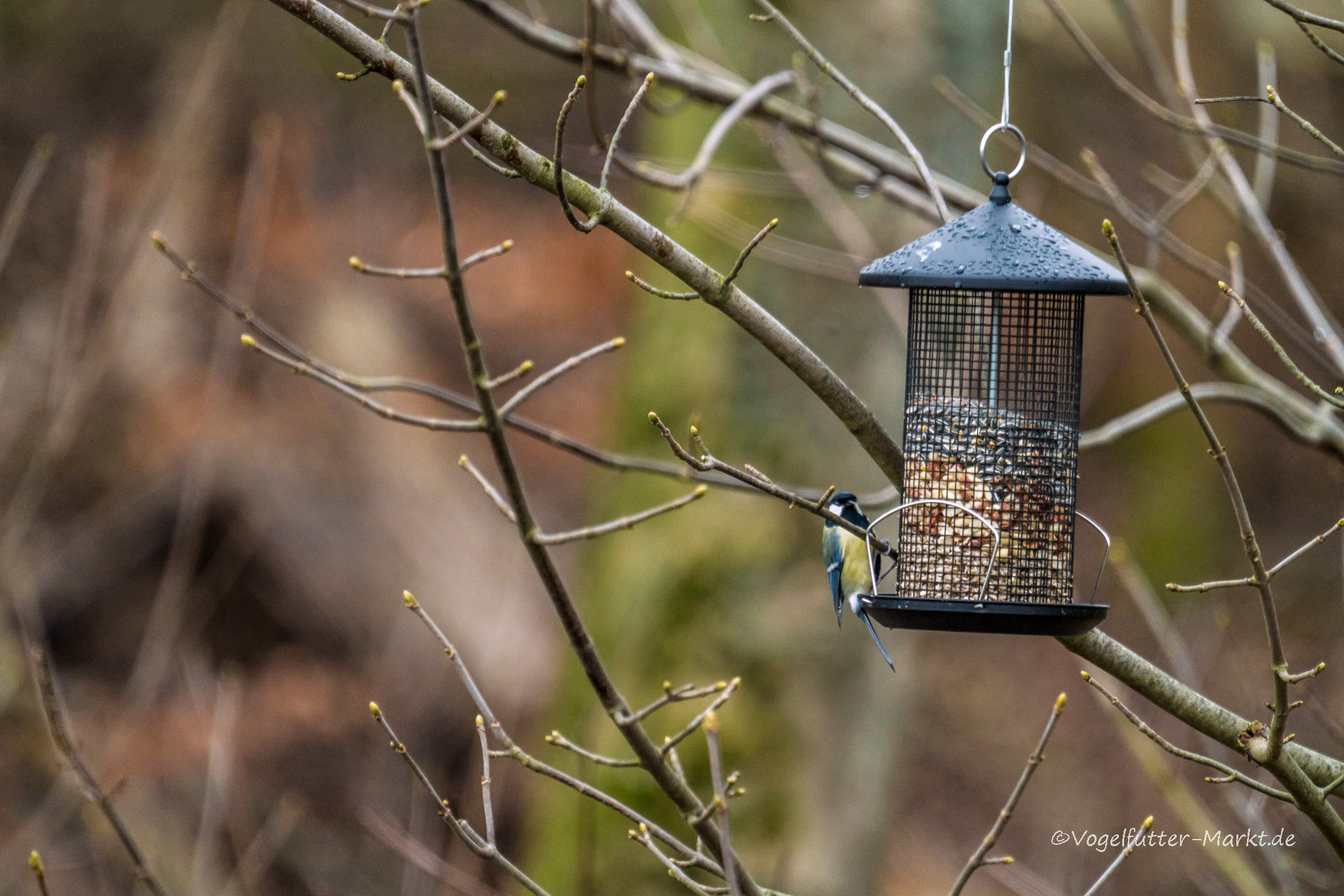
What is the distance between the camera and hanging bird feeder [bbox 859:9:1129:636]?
2.75 metres

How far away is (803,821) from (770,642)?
0.80 m

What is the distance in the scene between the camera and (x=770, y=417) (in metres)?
6.00

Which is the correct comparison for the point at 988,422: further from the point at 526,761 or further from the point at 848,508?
the point at 526,761

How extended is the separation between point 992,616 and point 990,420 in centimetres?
65

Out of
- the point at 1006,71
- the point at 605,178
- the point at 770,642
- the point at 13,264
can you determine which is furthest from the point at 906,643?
the point at 13,264

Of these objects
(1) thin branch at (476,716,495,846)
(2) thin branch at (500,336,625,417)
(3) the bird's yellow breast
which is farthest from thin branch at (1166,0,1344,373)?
(1) thin branch at (476,716,495,846)

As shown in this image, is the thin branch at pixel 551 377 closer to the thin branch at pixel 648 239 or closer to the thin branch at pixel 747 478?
the thin branch at pixel 747 478

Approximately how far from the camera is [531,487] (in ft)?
42.6

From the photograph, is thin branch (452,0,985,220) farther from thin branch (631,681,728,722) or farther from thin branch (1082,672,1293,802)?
thin branch (631,681,728,722)

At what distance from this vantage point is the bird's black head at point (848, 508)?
375 centimetres

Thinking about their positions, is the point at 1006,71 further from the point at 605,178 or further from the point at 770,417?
the point at 770,417

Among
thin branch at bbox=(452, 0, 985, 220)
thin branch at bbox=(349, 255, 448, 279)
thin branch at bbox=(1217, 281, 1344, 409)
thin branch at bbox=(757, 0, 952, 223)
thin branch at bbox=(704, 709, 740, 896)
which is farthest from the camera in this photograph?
thin branch at bbox=(452, 0, 985, 220)

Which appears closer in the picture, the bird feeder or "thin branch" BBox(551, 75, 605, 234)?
"thin branch" BBox(551, 75, 605, 234)

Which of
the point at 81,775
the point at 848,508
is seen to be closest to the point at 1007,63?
the point at 848,508
